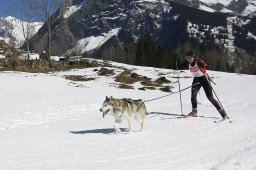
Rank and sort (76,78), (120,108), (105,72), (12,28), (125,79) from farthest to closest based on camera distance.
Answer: (12,28), (105,72), (125,79), (76,78), (120,108)

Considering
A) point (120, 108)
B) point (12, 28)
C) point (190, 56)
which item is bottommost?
point (120, 108)

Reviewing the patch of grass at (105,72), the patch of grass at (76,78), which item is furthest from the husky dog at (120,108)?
the patch of grass at (105,72)

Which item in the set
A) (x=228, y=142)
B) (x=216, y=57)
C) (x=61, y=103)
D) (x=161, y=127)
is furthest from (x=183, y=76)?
(x=216, y=57)

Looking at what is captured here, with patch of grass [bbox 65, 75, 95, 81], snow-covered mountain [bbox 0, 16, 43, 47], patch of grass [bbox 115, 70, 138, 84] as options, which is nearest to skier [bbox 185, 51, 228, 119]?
patch of grass [bbox 115, 70, 138, 84]

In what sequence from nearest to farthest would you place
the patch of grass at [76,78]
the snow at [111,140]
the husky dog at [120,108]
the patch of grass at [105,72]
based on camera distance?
the snow at [111,140] → the husky dog at [120,108] → the patch of grass at [76,78] → the patch of grass at [105,72]

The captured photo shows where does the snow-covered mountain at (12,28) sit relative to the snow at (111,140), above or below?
above

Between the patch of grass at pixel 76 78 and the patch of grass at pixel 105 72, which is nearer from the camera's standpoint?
the patch of grass at pixel 76 78

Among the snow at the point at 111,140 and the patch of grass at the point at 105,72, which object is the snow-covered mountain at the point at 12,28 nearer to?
the patch of grass at the point at 105,72

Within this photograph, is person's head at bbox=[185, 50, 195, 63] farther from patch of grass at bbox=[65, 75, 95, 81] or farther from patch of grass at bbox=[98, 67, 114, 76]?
patch of grass at bbox=[98, 67, 114, 76]

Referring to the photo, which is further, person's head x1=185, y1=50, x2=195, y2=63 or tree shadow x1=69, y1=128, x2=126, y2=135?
person's head x1=185, y1=50, x2=195, y2=63

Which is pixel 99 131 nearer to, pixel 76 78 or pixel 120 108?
pixel 120 108

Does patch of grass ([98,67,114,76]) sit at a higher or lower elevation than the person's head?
lower

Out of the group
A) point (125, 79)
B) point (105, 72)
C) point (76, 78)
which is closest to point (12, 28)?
point (105, 72)

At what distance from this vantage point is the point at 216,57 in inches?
6491
